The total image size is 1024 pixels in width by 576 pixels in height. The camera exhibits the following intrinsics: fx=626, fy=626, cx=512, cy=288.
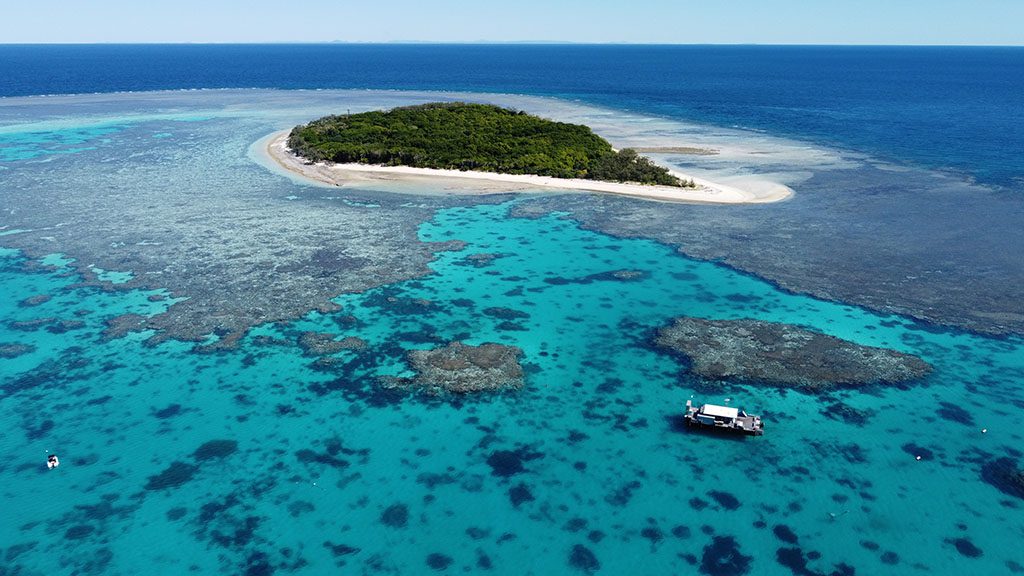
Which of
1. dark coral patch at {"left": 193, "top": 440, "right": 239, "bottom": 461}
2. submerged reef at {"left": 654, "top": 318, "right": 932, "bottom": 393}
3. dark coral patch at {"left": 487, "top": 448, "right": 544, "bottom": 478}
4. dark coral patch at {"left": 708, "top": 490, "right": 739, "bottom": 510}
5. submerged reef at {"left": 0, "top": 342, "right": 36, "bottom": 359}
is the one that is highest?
submerged reef at {"left": 0, "top": 342, "right": 36, "bottom": 359}

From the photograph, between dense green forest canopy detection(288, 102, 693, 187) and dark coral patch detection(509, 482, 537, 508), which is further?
dense green forest canopy detection(288, 102, 693, 187)

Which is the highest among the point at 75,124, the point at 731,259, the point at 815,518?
the point at 75,124

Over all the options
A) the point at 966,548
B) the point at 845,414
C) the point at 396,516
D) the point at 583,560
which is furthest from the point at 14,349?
the point at 966,548

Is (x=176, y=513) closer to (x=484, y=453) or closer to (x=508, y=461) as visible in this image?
(x=484, y=453)

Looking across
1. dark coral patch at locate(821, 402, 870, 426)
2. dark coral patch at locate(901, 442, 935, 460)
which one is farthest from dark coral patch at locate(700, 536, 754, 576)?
dark coral patch at locate(901, 442, 935, 460)

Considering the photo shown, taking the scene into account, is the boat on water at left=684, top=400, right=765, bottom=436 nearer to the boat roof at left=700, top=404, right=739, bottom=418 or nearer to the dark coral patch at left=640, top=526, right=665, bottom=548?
the boat roof at left=700, top=404, right=739, bottom=418

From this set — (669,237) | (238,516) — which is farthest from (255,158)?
(238,516)

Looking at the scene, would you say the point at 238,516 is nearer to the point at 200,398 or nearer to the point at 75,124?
the point at 200,398
